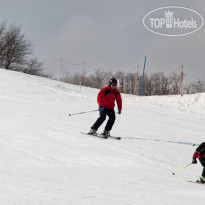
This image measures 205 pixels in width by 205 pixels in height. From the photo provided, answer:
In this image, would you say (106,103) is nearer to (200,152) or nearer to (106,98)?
(106,98)

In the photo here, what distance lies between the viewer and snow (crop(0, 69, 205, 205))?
3.97 meters

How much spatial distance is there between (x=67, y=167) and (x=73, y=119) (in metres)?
5.80

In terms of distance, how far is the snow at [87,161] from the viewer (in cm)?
397

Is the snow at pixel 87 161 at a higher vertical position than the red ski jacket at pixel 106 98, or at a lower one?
lower

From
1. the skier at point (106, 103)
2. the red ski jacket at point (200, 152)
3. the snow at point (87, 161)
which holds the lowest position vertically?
the snow at point (87, 161)

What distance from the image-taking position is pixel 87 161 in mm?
6117

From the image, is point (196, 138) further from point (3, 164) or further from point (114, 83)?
point (3, 164)

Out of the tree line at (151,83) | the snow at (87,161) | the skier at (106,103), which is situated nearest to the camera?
the snow at (87,161)

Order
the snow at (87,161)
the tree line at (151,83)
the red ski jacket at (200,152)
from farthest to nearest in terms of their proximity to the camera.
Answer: the tree line at (151,83) < the red ski jacket at (200,152) < the snow at (87,161)

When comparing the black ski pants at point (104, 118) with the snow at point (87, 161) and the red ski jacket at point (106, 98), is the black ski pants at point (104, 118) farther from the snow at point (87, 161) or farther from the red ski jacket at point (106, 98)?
the snow at point (87, 161)

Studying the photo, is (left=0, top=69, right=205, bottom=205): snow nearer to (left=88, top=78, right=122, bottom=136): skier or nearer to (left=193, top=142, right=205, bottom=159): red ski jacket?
(left=193, top=142, right=205, bottom=159): red ski jacket

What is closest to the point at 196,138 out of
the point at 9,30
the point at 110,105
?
the point at 110,105

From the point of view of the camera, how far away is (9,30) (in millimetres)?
51531

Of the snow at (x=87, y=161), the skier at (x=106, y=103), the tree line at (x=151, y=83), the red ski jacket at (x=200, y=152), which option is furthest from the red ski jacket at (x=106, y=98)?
the tree line at (x=151, y=83)
